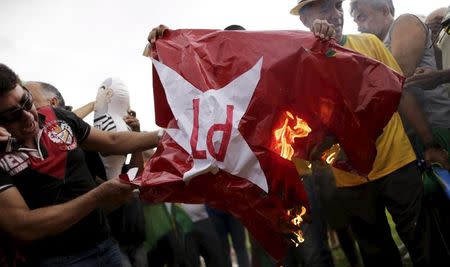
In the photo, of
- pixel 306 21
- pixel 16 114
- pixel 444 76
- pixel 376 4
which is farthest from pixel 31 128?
pixel 376 4

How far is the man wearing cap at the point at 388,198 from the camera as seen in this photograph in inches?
111

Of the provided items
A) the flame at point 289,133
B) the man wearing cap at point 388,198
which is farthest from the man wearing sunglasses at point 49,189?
the man wearing cap at point 388,198

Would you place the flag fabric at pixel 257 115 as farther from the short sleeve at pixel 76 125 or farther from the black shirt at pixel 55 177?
the short sleeve at pixel 76 125

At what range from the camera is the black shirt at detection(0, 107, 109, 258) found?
2.20m

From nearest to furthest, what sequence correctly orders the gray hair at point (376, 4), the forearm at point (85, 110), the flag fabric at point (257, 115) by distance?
the flag fabric at point (257, 115) < the gray hair at point (376, 4) < the forearm at point (85, 110)

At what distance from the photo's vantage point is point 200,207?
15.1ft

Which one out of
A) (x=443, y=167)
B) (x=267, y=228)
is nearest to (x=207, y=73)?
(x=267, y=228)

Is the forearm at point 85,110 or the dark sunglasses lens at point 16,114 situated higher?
the dark sunglasses lens at point 16,114

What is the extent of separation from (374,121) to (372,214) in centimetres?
101

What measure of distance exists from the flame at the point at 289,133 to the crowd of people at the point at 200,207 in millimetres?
170

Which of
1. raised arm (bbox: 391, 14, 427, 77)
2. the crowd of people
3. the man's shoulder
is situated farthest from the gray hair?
the man's shoulder

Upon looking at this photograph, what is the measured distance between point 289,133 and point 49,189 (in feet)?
4.14

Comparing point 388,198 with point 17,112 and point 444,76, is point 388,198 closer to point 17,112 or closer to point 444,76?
point 444,76

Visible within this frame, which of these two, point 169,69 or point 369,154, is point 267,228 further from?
point 169,69
